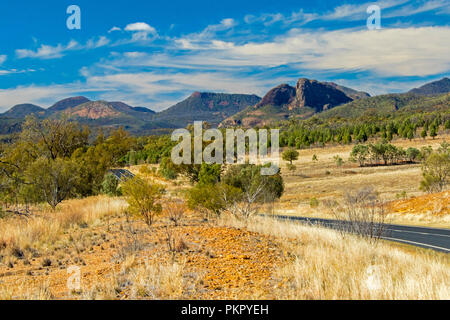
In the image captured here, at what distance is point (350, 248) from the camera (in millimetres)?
7672

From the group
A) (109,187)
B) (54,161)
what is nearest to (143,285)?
(54,161)

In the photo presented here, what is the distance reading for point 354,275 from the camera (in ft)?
18.1

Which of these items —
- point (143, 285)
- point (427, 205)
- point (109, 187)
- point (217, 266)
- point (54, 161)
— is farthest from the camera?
point (109, 187)

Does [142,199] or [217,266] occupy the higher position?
[142,199]

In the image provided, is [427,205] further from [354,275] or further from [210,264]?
[210,264]

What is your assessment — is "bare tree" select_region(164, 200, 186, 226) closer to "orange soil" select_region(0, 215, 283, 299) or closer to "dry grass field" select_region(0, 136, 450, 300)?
"dry grass field" select_region(0, 136, 450, 300)

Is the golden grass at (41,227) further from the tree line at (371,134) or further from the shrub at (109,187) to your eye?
the tree line at (371,134)

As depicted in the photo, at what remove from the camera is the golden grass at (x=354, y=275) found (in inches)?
197

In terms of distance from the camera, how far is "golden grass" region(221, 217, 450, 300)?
4.99 metres

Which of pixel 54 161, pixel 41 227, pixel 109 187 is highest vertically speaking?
pixel 54 161

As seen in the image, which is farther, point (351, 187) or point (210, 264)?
point (351, 187)

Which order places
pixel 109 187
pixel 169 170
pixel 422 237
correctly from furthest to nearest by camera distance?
1. pixel 169 170
2. pixel 109 187
3. pixel 422 237

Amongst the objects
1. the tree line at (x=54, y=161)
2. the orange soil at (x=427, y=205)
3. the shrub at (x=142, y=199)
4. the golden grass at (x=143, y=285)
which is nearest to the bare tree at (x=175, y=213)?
the shrub at (x=142, y=199)

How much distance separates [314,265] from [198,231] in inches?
193
